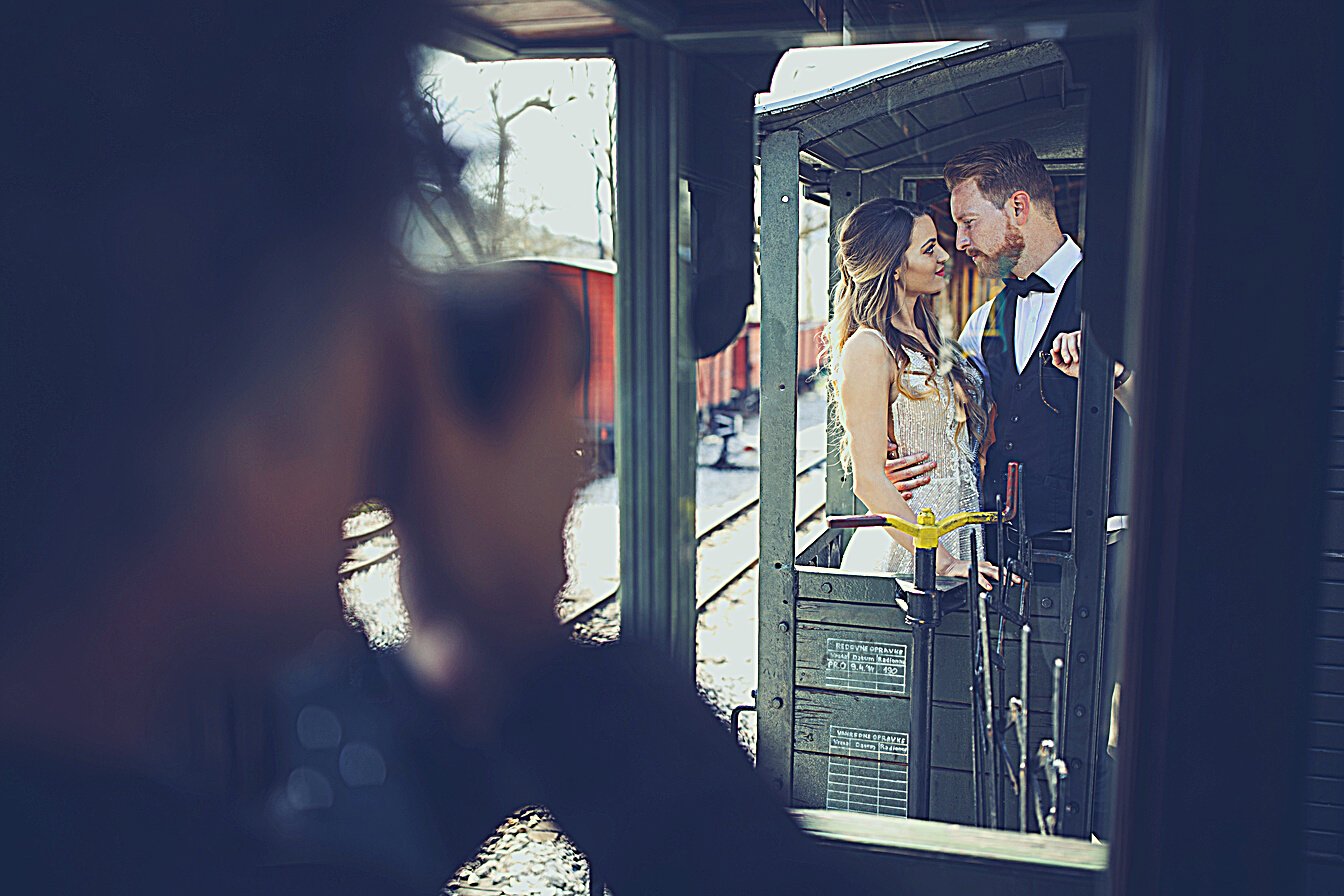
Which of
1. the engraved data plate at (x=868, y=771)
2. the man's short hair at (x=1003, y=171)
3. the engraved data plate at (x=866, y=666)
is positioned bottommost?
the engraved data plate at (x=868, y=771)

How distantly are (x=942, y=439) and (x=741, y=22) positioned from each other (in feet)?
2.85

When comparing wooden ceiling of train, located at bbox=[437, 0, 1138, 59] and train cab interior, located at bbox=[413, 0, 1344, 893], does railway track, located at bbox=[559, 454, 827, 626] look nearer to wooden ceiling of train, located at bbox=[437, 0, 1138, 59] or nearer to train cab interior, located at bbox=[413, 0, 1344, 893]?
train cab interior, located at bbox=[413, 0, 1344, 893]

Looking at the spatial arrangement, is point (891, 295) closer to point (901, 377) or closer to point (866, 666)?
point (901, 377)

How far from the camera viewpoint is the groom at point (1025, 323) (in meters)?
1.87

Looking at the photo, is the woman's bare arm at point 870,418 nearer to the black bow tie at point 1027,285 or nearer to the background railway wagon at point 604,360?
the background railway wagon at point 604,360

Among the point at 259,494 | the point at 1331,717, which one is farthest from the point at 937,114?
the point at 259,494

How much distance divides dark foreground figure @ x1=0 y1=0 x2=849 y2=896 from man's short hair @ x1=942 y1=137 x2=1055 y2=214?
34.2 inches

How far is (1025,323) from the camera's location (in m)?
1.91

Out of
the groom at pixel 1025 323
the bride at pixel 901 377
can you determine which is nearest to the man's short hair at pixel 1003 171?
the groom at pixel 1025 323

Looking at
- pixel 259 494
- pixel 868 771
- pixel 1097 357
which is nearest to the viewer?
pixel 1097 357

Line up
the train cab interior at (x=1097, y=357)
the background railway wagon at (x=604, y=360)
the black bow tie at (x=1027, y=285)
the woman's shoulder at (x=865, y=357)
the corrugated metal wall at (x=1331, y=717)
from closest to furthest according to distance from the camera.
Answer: the train cab interior at (x=1097, y=357) < the black bow tie at (x=1027, y=285) < the woman's shoulder at (x=865, y=357) < the background railway wagon at (x=604, y=360) < the corrugated metal wall at (x=1331, y=717)

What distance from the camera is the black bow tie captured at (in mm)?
1895

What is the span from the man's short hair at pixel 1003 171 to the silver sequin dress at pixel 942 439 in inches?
12.3

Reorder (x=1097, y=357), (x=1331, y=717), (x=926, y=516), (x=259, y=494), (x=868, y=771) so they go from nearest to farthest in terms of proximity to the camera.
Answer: (x=1097, y=357)
(x=926, y=516)
(x=868, y=771)
(x=1331, y=717)
(x=259, y=494)
